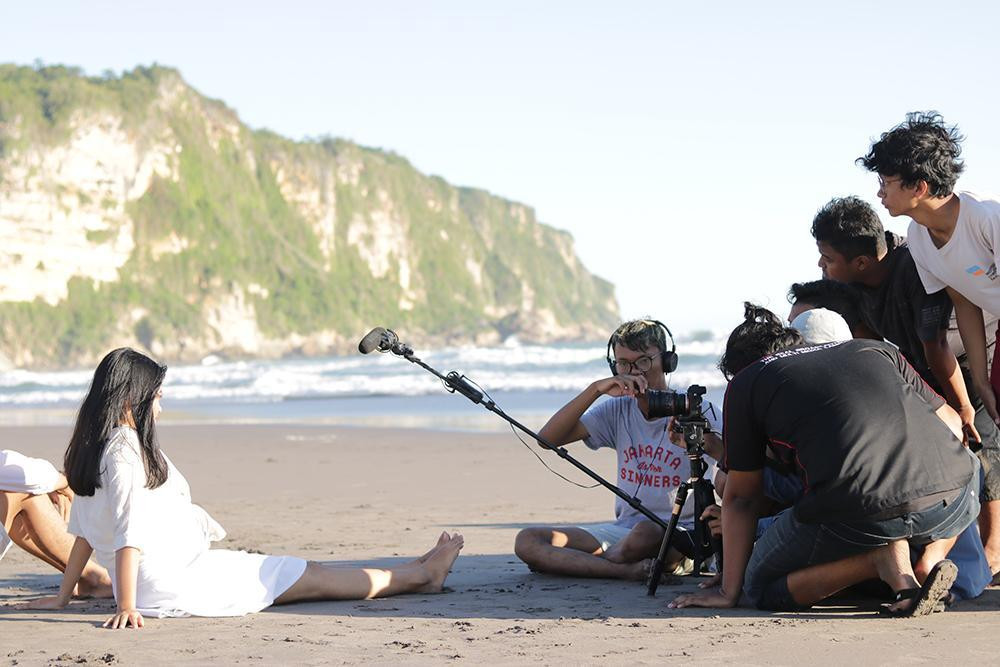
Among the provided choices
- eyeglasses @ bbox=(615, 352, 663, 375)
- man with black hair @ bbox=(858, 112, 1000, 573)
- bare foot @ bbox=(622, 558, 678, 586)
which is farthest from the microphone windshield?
man with black hair @ bbox=(858, 112, 1000, 573)

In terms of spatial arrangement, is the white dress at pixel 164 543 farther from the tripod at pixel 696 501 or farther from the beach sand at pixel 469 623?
the tripod at pixel 696 501

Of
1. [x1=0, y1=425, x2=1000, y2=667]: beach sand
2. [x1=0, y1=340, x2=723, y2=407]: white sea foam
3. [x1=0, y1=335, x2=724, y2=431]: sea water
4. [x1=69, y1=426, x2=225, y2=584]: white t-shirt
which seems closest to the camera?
[x1=0, y1=425, x2=1000, y2=667]: beach sand

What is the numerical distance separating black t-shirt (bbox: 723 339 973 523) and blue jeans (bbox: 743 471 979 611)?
8 cm

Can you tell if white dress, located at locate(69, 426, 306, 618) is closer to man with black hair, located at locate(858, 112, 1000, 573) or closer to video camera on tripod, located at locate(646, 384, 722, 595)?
video camera on tripod, located at locate(646, 384, 722, 595)

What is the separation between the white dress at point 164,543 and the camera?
4.30 m

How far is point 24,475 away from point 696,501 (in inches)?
101

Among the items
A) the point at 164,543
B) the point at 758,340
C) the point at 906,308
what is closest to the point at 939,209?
the point at 906,308

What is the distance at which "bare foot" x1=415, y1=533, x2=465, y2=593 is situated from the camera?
5.02 meters

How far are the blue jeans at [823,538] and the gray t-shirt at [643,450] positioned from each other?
2.48 feet

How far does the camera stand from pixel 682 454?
5168mm

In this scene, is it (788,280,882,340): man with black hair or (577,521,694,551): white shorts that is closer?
(788,280,882,340): man with black hair

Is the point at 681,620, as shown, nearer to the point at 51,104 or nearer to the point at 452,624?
the point at 452,624

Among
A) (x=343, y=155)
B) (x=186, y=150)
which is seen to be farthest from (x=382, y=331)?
(x=343, y=155)

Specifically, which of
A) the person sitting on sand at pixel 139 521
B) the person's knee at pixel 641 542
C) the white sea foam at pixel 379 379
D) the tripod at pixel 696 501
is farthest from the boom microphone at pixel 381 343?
the white sea foam at pixel 379 379
